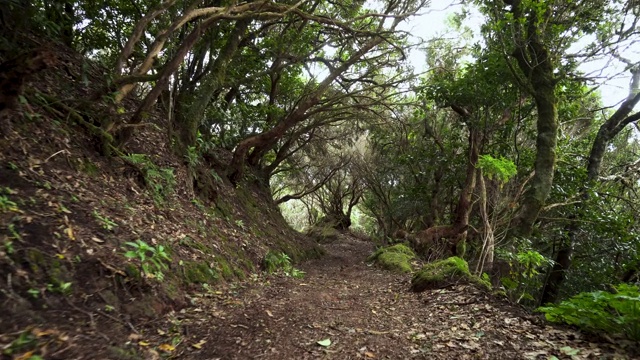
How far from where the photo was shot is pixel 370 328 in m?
3.99

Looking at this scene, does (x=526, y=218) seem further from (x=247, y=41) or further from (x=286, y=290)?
(x=247, y=41)

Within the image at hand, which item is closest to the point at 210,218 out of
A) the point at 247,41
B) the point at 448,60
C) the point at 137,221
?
the point at 137,221

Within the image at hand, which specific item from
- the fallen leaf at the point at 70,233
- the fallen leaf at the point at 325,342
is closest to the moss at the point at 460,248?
the fallen leaf at the point at 325,342

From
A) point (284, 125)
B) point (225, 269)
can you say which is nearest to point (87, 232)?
point (225, 269)

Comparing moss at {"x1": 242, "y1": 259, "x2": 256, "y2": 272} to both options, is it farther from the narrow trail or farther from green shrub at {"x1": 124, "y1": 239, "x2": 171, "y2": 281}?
green shrub at {"x1": 124, "y1": 239, "x2": 171, "y2": 281}

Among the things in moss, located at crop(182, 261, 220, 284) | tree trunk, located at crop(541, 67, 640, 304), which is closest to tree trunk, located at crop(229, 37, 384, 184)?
moss, located at crop(182, 261, 220, 284)

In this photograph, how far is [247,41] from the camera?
9484mm

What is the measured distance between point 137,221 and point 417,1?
307 inches

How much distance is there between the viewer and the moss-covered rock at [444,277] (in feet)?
17.7

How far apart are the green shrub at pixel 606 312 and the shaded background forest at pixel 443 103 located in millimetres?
1728

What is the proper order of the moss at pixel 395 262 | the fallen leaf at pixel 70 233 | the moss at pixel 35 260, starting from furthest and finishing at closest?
the moss at pixel 395 262 < the fallen leaf at pixel 70 233 < the moss at pixel 35 260

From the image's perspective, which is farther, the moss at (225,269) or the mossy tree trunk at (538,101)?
the mossy tree trunk at (538,101)

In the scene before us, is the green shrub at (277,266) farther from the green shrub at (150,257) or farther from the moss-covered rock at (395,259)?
the green shrub at (150,257)

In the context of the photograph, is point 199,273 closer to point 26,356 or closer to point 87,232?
point 87,232
